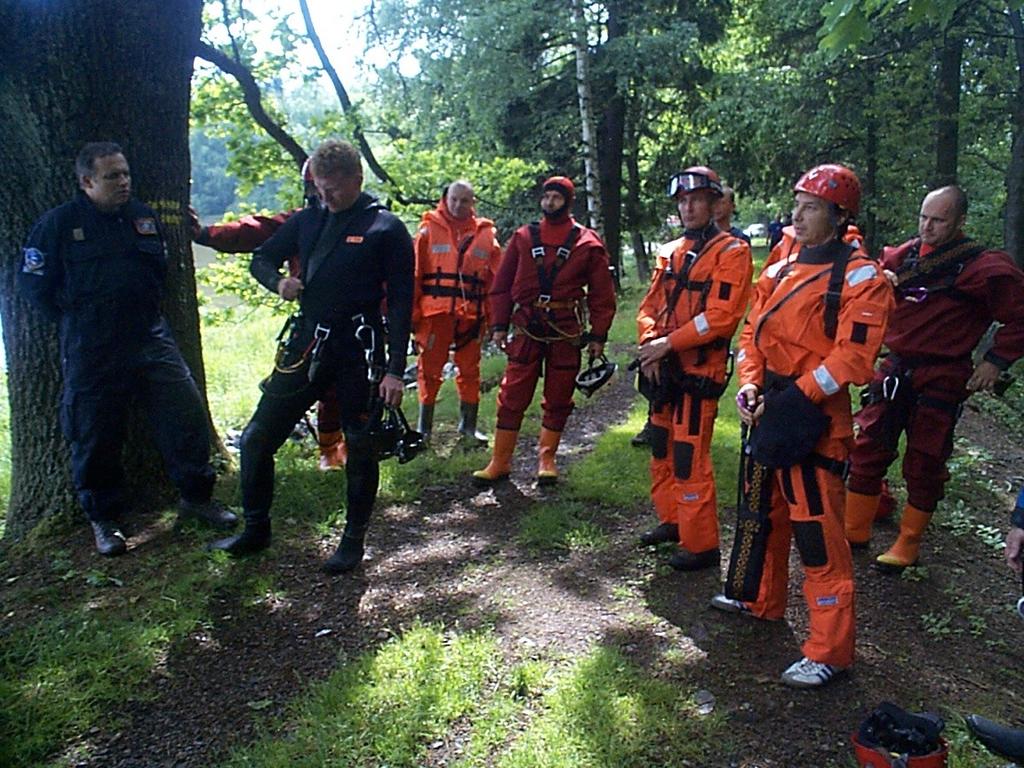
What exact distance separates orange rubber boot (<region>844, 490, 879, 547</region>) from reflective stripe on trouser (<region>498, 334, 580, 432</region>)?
2176mm

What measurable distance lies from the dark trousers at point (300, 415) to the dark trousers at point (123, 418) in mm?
575

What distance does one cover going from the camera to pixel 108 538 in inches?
181

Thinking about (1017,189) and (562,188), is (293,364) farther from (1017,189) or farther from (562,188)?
(1017,189)

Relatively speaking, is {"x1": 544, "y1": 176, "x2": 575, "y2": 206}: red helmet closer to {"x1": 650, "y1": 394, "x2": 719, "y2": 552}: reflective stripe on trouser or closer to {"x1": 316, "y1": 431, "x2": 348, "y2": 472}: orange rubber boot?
Answer: {"x1": 650, "y1": 394, "x2": 719, "y2": 552}: reflective stripe on trouser

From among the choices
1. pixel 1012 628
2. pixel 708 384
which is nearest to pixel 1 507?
pixel 708 384

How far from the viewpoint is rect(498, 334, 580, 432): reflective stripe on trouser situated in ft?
19.9

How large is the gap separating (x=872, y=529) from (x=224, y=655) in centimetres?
422

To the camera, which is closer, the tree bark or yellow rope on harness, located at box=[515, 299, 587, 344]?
yellow rope on harness, located at box=[515, 299, 587, 344]

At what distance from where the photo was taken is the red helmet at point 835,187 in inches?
134

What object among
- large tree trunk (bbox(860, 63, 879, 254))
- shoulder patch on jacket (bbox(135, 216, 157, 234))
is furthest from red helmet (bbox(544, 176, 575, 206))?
large tree trunk (bbox(860, 63, 879, 254))

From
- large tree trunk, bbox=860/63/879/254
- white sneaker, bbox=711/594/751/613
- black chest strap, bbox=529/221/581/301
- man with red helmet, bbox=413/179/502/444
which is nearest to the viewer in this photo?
white sneaker, bbox=711/594/751/613

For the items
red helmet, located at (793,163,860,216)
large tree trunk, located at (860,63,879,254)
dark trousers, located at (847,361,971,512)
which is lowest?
dark trousers, located at (847,361,971,512)

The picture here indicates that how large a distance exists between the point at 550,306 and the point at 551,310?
34mm

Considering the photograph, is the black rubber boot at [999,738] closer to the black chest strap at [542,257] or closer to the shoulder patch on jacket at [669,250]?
the shoulder patch on jacket at [669,250]
